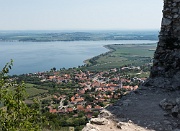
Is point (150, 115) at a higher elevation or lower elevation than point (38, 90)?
higher

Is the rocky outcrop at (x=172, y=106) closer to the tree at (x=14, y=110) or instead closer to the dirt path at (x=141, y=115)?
the dirt path at (x=141, y=115)

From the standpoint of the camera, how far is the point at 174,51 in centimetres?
593

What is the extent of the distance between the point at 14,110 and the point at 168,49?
340 centimetres

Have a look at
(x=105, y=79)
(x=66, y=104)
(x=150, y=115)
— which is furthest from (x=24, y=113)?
(x=105, y=79)

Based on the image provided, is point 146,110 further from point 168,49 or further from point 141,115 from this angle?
point 168,49

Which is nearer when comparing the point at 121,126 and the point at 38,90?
the point at 121,126

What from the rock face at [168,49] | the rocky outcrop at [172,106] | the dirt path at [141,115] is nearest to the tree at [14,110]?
the dirt path at [141,115]

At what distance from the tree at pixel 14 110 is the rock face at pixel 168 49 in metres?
2.53

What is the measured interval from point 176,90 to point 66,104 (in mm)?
32180

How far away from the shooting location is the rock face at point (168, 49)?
227 inches

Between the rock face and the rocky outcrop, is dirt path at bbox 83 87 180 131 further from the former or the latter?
the rock face

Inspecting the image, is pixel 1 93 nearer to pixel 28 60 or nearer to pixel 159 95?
pixel 159 95

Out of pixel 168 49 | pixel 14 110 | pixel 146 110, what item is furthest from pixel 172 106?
pixel 14 110

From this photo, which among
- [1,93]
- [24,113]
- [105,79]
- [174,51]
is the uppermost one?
[174,51]
